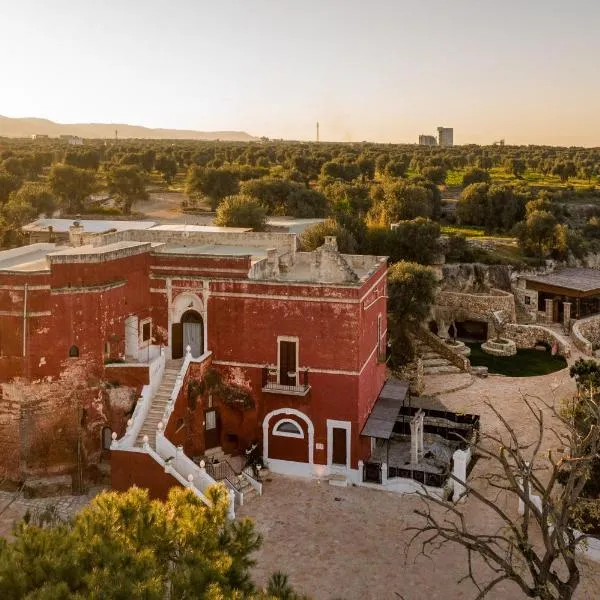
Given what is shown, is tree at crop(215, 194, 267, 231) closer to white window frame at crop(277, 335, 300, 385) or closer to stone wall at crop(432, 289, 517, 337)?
stone wall at crop(432, 289, 517, 337)

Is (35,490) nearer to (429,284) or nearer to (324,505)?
(324,505)

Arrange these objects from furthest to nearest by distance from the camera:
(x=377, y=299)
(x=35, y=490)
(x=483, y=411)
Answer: (x=483, y=411) → (x=377, y=299) → (x=35, y=490)

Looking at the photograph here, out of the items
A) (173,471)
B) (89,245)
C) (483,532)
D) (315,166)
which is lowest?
(483,532)

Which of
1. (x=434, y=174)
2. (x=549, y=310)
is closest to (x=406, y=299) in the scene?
(x=549, y=310)

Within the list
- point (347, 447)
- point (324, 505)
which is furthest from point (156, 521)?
point (347, 447)

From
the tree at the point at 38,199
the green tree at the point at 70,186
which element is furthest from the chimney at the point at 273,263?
the green tree at the point at 70,186

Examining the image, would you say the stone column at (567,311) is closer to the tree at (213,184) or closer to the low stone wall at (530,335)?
the low stone wall at (530,335)

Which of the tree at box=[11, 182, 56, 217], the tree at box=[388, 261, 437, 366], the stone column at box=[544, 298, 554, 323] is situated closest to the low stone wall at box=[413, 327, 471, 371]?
the tree at box=[388, 261, 437, 366]
